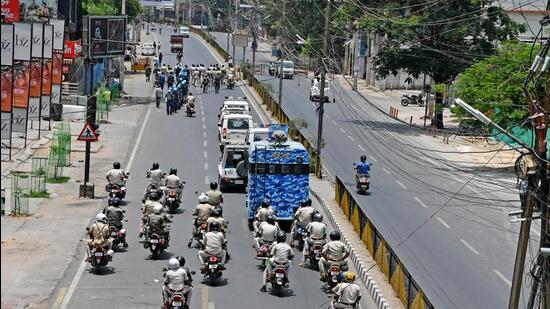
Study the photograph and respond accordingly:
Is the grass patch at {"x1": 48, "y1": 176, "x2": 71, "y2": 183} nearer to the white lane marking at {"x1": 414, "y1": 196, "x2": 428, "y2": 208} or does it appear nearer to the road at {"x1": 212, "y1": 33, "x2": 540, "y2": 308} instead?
the road at {"x1": 212, "y1": 33, "x2": 540, "y2": 308}

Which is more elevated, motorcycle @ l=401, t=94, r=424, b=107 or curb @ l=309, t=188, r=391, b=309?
motorcycle @ l=401, t=94, r=424, b=107

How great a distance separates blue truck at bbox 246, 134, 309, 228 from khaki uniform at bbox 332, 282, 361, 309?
33.9 ft

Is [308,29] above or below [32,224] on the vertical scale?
above

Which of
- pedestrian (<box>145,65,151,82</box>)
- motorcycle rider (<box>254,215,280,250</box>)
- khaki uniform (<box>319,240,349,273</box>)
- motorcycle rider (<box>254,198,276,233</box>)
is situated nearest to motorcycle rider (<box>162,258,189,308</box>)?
khaki uniform (<box>319,240,349,273</box>)

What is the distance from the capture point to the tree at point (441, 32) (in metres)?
61.4

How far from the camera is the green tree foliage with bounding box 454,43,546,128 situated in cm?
4434

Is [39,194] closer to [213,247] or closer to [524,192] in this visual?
[213,247]

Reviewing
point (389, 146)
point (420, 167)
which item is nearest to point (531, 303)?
point (420, 167)

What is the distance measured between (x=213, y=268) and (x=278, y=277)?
1603 millimetres

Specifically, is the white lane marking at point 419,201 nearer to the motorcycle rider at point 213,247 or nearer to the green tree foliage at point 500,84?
the green tree foliage at point 500,84

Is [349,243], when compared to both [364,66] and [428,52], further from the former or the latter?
[364,66]

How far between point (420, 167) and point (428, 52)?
55.0 ft

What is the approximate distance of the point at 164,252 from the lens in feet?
90.8

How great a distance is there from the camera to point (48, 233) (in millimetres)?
29625
